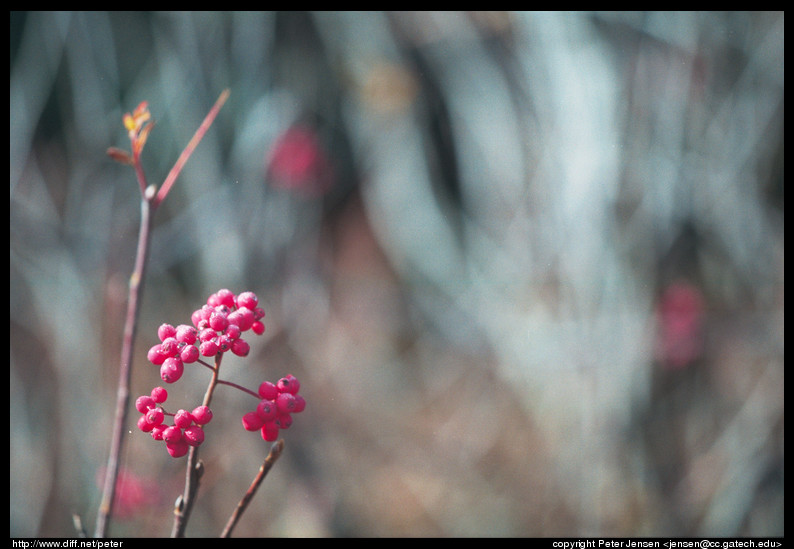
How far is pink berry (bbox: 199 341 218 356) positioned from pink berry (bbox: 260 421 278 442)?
81mm

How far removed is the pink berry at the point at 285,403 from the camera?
42cm

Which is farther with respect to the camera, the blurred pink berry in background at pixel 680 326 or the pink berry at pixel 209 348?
the blurred pink berry in background at pixel 680 326

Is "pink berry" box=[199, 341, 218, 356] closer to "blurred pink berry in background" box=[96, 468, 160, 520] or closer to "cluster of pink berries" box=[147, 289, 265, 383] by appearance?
"cluster of pink berries" box=[147, 289, 265, 383]

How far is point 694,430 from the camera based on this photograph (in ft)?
6.28

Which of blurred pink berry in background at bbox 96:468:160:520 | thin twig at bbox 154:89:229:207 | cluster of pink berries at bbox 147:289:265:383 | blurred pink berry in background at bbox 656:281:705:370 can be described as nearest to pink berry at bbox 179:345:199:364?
cluster of pink berries at bbox 147:289:265:383

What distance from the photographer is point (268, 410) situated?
0.43m

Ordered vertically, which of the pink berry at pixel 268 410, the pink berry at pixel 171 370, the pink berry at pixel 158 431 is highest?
the pink berry at pixel 171 370

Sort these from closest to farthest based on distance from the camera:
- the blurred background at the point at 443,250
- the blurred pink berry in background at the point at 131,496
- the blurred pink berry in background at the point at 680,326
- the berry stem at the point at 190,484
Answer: the berry stem at the point at 190,484 → the blurred pink berry in background at the point at 131,496 → the blurred background at the point at 443,250 → the blurred pink berry in background at the point at 680,326

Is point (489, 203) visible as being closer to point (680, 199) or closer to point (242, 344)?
point (680, 199)

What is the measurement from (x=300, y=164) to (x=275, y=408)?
1.57 m

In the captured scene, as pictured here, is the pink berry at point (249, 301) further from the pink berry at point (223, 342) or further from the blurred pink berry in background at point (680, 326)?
the blurred pink berry in background at point (680, 326)

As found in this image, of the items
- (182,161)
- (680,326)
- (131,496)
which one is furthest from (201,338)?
(680,326)

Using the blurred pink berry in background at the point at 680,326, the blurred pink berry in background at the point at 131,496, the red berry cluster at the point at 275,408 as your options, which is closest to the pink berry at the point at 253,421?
the red berry cluster at the point at 275,408

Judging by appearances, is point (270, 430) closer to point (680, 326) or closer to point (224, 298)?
point (224, 298)
